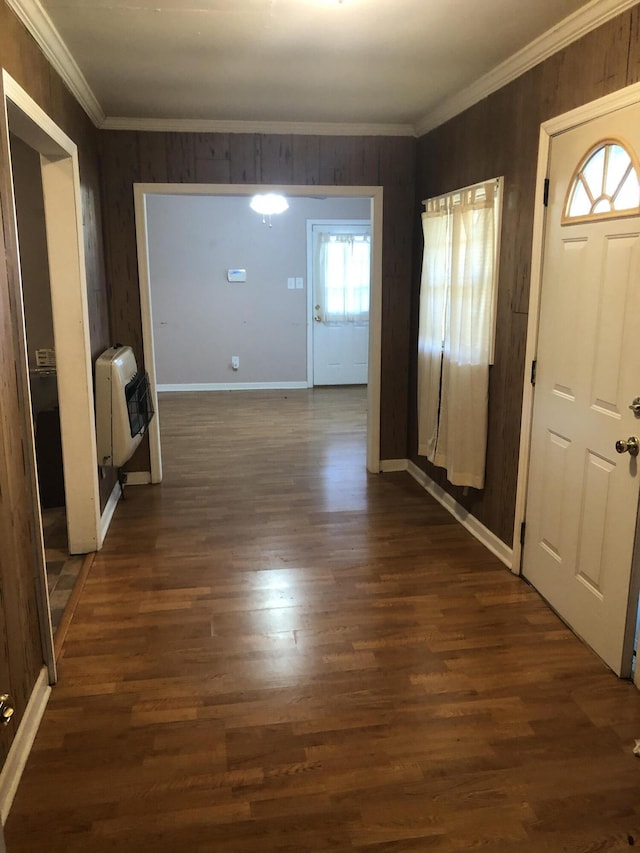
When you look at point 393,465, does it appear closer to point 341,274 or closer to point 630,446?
point 630,446

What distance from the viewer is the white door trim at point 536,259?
96.2 inches

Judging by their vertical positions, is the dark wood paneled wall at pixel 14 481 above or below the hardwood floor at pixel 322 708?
above

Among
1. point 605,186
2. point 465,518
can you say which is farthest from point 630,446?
point 465,518

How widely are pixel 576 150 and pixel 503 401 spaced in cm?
127

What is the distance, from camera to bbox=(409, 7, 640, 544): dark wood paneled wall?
8.06 feet

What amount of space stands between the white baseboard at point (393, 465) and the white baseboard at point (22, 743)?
10.2 feet

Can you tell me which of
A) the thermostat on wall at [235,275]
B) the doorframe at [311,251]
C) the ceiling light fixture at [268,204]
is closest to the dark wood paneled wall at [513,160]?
the ceiling light fixture at [268,204]

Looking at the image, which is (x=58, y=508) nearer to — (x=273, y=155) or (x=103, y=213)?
(x=103, y=213)

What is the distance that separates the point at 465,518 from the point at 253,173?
269cm

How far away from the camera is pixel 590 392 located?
2592 millimetres

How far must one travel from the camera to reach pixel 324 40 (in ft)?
9.24

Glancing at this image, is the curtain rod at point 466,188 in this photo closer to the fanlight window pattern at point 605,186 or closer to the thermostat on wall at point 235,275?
the fanlight window pattern at point 605,186

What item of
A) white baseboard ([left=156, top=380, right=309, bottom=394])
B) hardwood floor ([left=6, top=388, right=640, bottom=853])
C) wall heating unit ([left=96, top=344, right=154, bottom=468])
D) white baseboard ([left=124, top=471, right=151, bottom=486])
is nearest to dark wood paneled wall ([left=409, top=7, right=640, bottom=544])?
hardwood floor ([left=6, top=388, right=640, bottom=853])

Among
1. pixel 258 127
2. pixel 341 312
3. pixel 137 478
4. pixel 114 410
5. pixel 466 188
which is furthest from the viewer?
pixel 341 312
